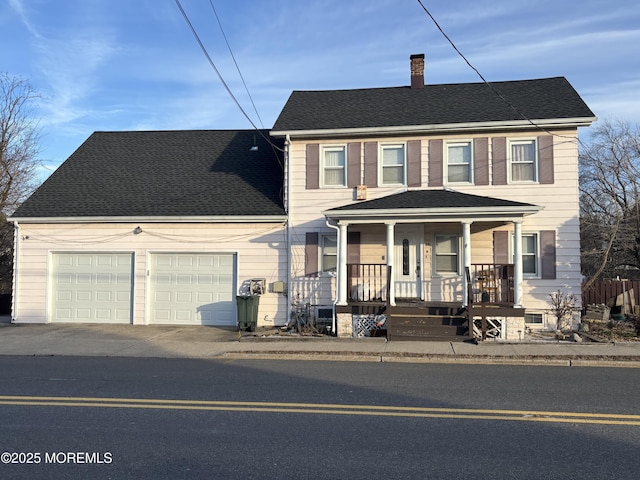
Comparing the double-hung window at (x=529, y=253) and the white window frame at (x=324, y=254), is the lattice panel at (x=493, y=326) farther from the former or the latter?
the white window frame at (x=324, y=254)

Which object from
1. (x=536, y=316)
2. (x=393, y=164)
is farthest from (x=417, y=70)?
(x=536, y=316)

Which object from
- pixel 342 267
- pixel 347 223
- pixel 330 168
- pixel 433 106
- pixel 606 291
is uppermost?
pixel 433 106

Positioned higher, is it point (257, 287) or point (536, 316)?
point (257, 287)

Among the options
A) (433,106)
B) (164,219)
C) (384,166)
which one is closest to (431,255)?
(384,166)

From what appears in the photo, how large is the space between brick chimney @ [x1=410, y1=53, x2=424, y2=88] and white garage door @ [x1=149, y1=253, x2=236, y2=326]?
855 centimetres

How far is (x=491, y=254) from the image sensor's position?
46.0 ft

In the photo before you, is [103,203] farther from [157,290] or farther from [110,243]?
[157,290]

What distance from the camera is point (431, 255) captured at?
14281 mm

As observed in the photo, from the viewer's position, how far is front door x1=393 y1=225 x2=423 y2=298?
14211 mm

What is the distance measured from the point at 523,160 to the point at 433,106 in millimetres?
3147

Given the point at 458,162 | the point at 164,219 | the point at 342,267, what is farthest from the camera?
the point at 164,219

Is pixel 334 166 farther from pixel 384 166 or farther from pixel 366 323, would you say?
pixel 366 323

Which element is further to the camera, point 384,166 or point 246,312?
point 384,166

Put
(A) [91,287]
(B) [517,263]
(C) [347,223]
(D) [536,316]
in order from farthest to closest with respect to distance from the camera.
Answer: (A) [91,287] < (D) [536,316] < (C) [347,223] < (B) [517,263]
